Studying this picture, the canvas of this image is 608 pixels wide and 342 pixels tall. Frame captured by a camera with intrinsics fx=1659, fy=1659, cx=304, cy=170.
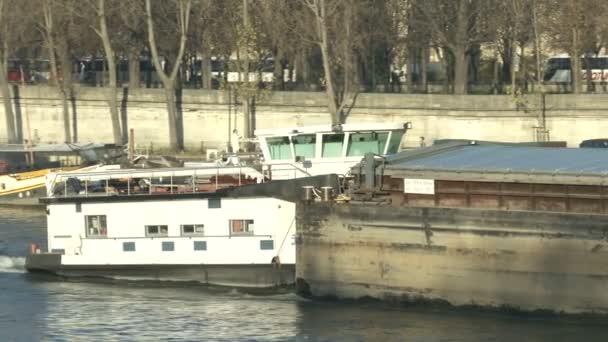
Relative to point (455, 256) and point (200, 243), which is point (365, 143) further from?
point (455, 256)

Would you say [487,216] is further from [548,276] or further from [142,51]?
[142,51]

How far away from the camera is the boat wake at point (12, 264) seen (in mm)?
46531

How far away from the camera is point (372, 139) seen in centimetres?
4531

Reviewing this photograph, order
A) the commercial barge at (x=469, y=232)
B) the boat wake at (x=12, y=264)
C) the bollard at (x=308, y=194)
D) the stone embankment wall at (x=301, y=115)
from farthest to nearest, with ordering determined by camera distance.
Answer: the stone embankment wall at (x=301, y=115)
the boat wake at (x=12, y=264)
the bollard at (x=308, y=194)
the commercial barge at (x=469, y=232)

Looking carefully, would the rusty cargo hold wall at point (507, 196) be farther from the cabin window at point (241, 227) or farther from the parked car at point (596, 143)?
the parked car at point (596, 143)

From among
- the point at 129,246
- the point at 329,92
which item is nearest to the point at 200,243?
the point at 129,246

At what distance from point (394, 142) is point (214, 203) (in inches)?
225

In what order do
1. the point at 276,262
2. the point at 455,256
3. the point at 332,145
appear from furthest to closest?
the point at 332,145, the point at 276,262, the point at 455,256

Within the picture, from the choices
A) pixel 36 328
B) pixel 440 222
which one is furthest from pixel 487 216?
pixel 36 328

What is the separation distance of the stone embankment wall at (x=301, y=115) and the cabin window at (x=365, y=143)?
18.4 metres

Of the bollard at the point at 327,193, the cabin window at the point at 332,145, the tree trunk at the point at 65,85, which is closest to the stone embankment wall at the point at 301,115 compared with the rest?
the tree trunk at the point at 65,85

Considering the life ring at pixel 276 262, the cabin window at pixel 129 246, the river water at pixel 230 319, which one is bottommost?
the river water at pixel 230 319

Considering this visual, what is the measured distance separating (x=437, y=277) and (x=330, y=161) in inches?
284

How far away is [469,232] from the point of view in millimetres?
38188
